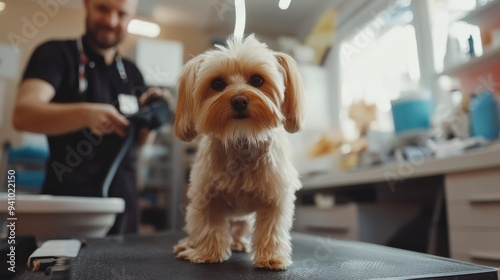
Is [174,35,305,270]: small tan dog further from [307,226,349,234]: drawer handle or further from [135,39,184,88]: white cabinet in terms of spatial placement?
[135,39,184,88]: white cabinet

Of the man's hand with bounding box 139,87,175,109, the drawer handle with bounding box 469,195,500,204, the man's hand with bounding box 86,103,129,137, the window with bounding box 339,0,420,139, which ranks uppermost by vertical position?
the window with bounding box 339,0,420,139

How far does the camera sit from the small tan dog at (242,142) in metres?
0.68

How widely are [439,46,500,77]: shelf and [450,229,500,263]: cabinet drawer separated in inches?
28.4

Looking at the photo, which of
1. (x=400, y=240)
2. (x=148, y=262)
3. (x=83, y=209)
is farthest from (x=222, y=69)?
(x=400, y=240)

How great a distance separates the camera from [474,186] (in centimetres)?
116

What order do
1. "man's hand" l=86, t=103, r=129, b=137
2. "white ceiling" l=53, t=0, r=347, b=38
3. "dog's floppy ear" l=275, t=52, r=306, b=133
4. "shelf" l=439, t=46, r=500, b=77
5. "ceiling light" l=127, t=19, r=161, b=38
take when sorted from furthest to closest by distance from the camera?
"ceiling light" l=127, t=19, r=161, b=38 < "white ceiling" l=53, t=0, r=347, b=38 < "shelf" l=439, t=46, r=500, b=77 < "man's hand" l=86, t=103, r=129, b=137 < "dog's floppy ear" l=275, t=52, r=306, b=133

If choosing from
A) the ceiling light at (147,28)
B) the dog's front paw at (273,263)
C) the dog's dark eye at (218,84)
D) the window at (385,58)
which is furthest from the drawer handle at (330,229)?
the ceiling light at (147,28)

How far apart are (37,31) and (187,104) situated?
7.14 feet

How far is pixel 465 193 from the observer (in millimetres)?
1196

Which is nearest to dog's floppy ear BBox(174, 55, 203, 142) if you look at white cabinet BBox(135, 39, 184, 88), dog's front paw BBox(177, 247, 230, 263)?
dog's front paw BBox(177, 247, 230, 263)

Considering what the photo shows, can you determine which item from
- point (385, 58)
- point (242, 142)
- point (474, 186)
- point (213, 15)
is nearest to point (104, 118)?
point (242, 142)

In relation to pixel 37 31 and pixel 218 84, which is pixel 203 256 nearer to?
pixel 218 84

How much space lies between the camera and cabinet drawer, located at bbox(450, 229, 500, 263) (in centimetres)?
109

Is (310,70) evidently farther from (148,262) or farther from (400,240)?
(148,262)
